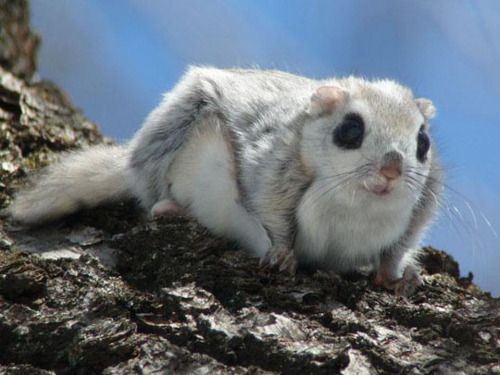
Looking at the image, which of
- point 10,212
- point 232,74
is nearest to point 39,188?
point 10,212

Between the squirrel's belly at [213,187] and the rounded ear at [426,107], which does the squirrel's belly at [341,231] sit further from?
the rounded ear at [426,107]

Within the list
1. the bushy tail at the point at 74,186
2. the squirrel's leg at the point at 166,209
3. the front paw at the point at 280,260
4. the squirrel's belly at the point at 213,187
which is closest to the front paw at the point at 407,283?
the front paw at the point at 280,260

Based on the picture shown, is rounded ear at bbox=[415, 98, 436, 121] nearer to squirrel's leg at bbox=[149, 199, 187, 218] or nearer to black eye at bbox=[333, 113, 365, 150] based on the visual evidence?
black eye at bbox=[333, 113, 365, 150]

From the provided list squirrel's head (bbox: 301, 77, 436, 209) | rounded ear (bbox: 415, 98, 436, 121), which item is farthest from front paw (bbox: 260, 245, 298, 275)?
rounded ear (bbox: 415, 98, 436, 121)

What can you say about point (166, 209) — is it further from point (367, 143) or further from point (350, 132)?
point (367, 143)

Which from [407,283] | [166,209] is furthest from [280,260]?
[166,209]
